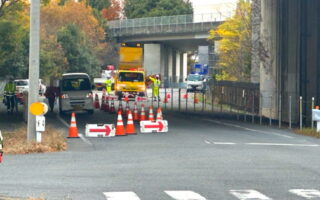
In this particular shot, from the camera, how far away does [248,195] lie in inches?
552

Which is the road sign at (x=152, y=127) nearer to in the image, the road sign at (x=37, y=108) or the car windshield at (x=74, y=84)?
the road sign at (x=37, y=108)

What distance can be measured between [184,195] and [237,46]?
48.6 meters

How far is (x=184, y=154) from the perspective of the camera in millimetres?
20953

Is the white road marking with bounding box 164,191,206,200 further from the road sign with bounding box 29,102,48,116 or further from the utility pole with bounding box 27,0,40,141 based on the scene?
the utility pole with bounding box 27,0,40,141

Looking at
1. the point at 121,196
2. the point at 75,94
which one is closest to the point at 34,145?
the point at 121,196

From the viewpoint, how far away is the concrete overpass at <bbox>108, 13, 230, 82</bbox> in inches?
3536

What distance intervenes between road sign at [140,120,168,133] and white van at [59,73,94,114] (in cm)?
1241

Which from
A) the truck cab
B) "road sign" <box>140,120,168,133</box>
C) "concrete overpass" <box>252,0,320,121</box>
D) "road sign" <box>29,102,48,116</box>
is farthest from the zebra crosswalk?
the truck cab

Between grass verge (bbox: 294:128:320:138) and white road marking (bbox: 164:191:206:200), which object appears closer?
white road marking (bbox: 164:191:206:200)

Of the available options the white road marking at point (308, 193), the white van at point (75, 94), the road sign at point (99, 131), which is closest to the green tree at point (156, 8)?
the white van at point (75, 94)

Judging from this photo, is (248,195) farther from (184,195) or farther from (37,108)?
(37,108)

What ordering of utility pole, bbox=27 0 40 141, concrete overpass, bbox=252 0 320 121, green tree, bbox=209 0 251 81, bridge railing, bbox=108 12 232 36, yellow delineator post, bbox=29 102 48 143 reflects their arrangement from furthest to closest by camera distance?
bridge railing, bbox=108 12 232 36 < green tree, bbox=209 0 251 81 < concrete overpass, bbox=252 0 320 121 < utility pole, bbox=27 0 40 141 < yellow delineator post, bbox=29 102 48 143

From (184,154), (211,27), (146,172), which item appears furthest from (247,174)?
(211,27)

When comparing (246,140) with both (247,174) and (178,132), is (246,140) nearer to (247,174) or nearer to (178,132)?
(178,132)
